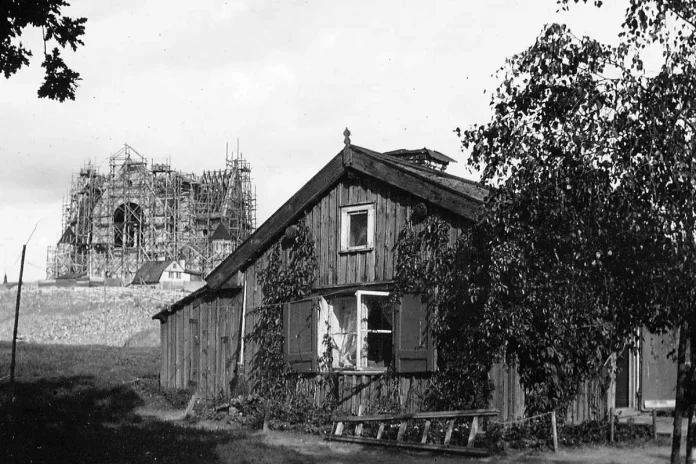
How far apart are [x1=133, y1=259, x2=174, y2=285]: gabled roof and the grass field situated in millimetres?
56610

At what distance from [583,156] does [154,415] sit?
13346 millimetres

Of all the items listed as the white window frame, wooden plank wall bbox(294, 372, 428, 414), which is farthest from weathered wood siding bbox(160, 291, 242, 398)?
the white window frame

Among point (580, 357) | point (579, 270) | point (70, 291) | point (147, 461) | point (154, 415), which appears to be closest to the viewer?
point (579, 270)

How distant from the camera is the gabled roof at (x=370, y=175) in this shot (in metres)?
17.2

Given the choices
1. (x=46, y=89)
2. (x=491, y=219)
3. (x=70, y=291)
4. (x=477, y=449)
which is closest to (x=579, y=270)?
(x=491, y=219)

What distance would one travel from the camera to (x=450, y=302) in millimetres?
16797

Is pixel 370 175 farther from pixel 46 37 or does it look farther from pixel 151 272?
pixel 151 272

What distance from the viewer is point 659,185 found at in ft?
31.4

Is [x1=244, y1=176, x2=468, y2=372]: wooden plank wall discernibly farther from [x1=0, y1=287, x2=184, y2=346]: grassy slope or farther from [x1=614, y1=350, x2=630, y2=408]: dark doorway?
[x1=0, y1=287, x2=184, y2=346]: grassy slope

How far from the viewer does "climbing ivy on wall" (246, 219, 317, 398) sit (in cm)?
1961

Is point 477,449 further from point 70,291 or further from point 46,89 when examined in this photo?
point 70,291

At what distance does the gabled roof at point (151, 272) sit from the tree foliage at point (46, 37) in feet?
223

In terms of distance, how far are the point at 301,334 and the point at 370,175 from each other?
11.7 ft

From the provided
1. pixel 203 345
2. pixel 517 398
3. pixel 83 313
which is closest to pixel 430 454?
pixel 517 398
